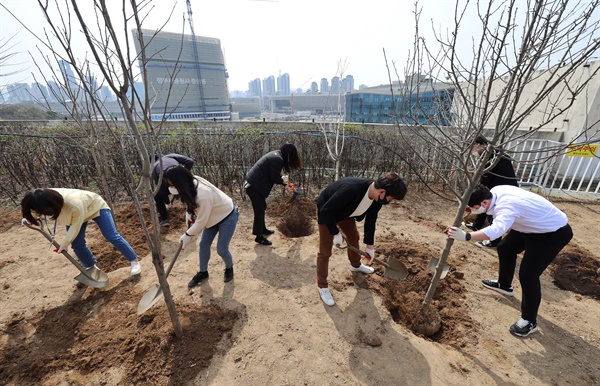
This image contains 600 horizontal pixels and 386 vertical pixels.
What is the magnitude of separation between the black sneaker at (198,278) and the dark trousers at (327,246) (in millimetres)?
1289

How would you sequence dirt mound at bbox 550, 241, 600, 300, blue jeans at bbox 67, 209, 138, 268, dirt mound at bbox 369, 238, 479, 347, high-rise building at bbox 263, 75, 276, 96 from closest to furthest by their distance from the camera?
dirt mound at bbox 369, 238, 479, 347
blue jeans at bbox 67, 209, 138, 268
dirt mound at bbox 550, 241, 600, 300
high-rise building at bbox 263, 75, 276, 96

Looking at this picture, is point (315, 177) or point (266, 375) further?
point (315, 177)

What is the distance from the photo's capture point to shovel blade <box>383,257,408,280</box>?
288 centimetres

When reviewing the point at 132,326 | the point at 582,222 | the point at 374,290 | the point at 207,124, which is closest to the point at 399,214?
the point at 374,290

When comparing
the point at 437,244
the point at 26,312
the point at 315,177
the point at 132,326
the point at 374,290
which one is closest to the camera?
the point at 132,326

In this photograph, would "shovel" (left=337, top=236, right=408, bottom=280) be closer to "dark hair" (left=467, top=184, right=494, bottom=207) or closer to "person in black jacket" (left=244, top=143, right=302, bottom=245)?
"dark hair" (left=467, top=184, right=494, bottom=207)

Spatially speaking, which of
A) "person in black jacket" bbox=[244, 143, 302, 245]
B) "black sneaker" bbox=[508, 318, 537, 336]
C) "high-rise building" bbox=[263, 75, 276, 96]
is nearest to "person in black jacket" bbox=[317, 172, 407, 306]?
"person in black jacket" bbox=[244, 143, 302, 245]

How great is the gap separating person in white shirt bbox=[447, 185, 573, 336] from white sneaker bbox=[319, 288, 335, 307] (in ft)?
4.27

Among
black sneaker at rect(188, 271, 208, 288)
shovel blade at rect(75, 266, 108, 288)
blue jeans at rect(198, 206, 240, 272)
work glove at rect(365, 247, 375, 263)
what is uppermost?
blue jeans at rect(198, 206, 240, 272)

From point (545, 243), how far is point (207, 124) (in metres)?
9.25

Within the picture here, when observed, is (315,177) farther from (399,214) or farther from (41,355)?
(41,355)

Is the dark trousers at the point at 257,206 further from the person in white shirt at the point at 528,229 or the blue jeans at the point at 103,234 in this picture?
the person in white shirt at the point at 528,229

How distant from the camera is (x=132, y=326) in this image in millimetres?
2309

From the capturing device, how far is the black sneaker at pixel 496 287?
9.31 feet
